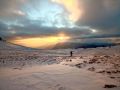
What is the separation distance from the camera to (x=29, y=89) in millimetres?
7363

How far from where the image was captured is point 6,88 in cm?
762

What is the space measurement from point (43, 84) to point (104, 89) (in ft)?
9.92

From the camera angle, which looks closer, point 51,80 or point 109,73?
point 51,80

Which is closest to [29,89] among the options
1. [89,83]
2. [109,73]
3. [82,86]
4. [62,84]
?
[62,84]

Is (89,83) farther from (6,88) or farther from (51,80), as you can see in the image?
(6,88)

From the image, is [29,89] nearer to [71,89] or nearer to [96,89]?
[71,89]

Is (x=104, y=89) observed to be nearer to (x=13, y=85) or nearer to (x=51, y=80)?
(x=51, y=80)

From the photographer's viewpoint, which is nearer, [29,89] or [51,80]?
[29,89]

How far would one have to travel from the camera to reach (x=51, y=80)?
29.1 feet

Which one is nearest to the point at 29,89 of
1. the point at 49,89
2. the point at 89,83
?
the point at 49,89

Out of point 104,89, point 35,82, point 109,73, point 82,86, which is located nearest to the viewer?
point 104,89

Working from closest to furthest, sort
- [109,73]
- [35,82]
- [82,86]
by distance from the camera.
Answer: [82,86]
[35,82]
[109,73]

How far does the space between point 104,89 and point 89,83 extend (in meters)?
1.12

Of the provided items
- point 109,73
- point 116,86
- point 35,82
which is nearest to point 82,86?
point 116,86
